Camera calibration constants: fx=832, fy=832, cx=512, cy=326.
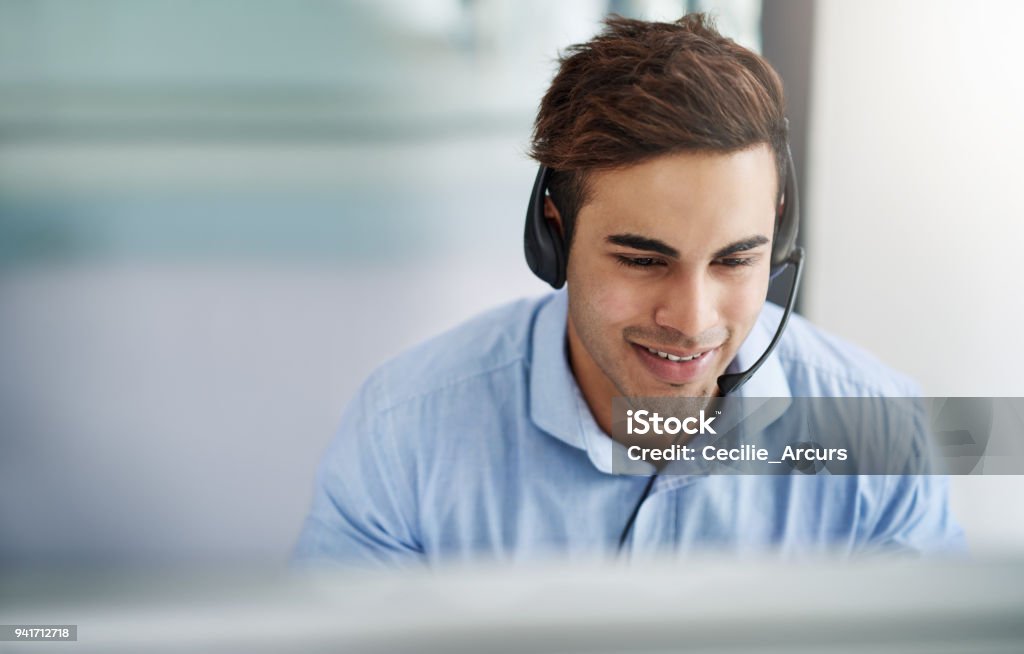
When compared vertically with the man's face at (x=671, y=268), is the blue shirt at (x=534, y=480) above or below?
below

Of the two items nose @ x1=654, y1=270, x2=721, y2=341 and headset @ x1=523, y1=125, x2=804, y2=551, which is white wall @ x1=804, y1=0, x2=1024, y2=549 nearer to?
headset @ x1=523, y1=125, x2=804, y2=551

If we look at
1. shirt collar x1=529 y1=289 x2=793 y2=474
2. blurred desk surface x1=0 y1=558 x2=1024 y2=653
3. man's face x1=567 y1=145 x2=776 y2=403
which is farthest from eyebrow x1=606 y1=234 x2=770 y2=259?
blurred desk surface x1=0 y1=558 x2=1024 y2=653

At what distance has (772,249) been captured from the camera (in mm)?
958

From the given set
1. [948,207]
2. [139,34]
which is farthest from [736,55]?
[139,34]

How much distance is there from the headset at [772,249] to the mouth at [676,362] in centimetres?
3

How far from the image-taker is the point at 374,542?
102 cm

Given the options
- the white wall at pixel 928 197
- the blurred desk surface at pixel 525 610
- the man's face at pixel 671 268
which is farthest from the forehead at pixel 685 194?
the blurred desk surface at pixel 525 610

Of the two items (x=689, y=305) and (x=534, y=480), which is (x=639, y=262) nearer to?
(x=689, y=305)

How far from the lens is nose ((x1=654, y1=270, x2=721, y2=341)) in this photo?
0.92 m

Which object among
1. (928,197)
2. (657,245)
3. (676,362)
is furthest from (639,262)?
(928,197)

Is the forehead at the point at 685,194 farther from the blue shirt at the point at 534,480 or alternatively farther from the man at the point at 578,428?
the blue shirt at the point at 534,480

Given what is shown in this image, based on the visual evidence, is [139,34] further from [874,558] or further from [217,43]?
[874,558]

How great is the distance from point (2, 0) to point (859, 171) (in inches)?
40.6

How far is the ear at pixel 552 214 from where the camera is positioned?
969 mm
